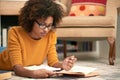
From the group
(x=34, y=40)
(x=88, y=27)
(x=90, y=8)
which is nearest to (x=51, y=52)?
(x=34, y=40)

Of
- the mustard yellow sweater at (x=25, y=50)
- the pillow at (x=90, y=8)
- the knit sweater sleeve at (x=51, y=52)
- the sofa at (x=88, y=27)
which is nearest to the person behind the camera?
the mustard yellow sweater at (x=25, y=50)

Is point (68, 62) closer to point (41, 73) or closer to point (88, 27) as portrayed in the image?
point (41, 73)

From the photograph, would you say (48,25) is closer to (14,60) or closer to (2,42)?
(14,60)

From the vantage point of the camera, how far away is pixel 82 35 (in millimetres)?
2215

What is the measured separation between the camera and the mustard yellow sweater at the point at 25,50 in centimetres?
144

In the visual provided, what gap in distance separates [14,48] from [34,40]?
0.47ft

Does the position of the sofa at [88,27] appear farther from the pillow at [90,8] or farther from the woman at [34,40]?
the woman at [34,40]

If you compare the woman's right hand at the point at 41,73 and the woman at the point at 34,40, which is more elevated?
the woman at the point at 34,40

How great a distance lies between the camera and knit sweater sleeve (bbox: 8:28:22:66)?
141 cm

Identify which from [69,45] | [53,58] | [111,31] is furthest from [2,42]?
[53,58]

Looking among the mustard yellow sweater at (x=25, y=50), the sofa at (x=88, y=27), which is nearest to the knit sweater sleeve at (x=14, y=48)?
the mustard yellow sweater at (x=25, y=50)

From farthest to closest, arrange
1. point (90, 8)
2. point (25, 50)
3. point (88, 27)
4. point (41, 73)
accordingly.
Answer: point (90, 8) < point (88, 27) < point (25, 50) < point (41, 73)

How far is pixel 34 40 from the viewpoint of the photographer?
60.3 inches

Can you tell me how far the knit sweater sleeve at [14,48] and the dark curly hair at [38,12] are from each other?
0.07 m
